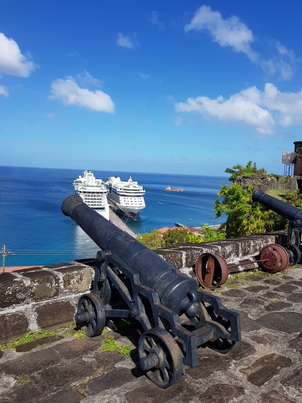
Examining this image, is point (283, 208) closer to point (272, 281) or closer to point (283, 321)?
point (272, 281)

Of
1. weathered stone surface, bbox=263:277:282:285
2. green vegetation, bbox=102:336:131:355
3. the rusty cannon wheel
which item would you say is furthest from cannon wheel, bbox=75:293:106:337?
weathered stone surface, bbox=263:277:282:285

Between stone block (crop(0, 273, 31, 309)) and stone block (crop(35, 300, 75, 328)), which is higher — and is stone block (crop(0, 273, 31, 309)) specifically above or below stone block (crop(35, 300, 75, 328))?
above

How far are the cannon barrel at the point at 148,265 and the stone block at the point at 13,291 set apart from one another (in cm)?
81

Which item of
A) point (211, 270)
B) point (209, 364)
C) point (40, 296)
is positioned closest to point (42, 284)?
point (40, 296)

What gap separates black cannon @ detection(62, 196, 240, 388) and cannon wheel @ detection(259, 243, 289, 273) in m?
2.66

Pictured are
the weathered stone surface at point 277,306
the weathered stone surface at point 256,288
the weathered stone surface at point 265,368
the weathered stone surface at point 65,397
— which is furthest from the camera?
the weathered stone surface at point 256,288

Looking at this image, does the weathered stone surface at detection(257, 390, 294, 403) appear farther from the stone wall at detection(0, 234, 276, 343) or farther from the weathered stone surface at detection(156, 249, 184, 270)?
the weathered stone surface at detection(156, 249, 184, 270)

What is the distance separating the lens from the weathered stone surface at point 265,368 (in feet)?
7.95

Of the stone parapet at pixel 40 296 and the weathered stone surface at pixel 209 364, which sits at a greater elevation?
the stone parapet at pixel 40 296

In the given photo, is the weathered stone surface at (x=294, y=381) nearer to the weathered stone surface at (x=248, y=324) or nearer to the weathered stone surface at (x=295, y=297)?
the weathered stone surface at (x=248, y=324)

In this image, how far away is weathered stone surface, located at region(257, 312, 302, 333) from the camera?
334cm

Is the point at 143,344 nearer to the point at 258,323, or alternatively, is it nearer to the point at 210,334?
the point at 210,334

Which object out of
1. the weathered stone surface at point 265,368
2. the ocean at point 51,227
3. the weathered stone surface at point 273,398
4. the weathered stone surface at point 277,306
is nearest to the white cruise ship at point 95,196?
the ocean at point 51,227

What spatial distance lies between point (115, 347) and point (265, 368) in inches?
49.7
